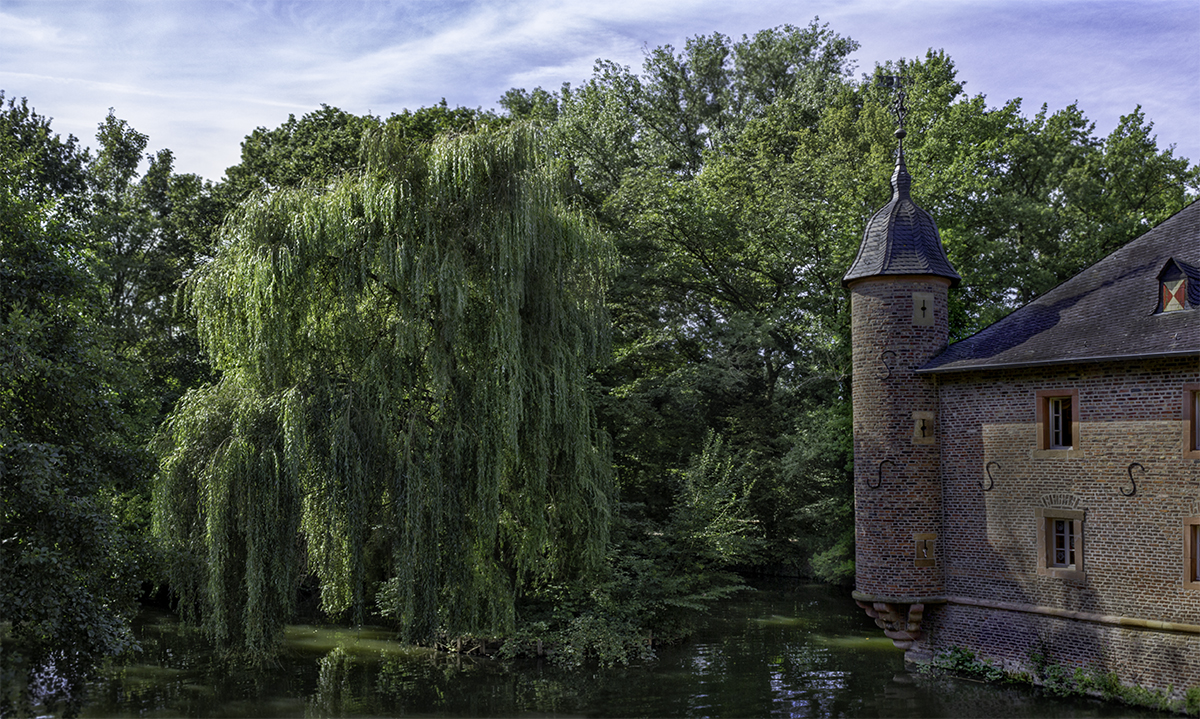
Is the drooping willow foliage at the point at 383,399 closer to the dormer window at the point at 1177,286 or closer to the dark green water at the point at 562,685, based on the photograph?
the dark green water at the point at 562,685

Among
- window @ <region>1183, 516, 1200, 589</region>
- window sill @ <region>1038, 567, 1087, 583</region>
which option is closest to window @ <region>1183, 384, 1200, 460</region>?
window @ <region>1183, 516, 1200, 589</region>

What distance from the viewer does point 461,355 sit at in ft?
48.4

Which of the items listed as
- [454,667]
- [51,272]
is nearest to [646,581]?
[454,667]

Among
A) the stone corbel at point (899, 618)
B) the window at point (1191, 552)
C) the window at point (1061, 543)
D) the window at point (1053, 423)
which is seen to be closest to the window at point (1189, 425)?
the window at point (1191, 552)

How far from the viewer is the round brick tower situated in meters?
14.8

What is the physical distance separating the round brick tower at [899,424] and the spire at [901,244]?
0.6 inches

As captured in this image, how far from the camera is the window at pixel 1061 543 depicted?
13.3m

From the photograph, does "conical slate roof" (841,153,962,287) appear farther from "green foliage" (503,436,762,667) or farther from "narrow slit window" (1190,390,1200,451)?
"green foliage" (503,436,762,667)

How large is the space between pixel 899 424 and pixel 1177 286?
4306mm

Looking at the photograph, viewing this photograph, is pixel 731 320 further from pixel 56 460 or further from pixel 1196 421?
pixel 56 460

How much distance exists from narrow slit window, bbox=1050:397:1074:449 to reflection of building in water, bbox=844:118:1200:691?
2cm

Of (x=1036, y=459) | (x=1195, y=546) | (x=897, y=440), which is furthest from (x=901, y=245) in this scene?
(x=1195, y=546)

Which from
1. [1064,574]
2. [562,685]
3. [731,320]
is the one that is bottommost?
[562,685]

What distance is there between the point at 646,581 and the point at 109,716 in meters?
8.99
